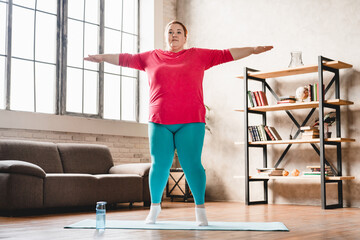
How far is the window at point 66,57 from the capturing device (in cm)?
546

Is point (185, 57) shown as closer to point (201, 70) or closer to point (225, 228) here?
point (201, 70)

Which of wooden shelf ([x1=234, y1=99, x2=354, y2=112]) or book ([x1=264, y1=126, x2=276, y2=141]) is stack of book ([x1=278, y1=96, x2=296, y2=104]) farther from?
book ([x1=264, y1=126, x2=276, y2=141])

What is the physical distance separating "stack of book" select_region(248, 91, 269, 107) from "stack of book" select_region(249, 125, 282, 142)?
27 centimetres

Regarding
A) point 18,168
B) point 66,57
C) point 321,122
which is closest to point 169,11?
point 66,57

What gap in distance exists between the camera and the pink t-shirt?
120 inches

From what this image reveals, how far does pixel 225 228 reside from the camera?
295 cm

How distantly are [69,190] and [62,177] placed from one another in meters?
0.14

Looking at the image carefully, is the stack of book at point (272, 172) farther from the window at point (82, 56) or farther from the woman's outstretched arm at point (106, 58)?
the woman's outstretched arm at point (106, 58)

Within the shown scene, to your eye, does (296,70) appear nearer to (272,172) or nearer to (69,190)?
(272,172)

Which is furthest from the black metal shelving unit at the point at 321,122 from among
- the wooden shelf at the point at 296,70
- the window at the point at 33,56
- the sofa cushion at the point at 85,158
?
the window at the point at 33,56

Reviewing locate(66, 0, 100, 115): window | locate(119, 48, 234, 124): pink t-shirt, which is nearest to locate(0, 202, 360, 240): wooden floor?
locate(119, 48, 234, 124): pink t-shirt

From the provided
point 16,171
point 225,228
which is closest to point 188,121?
point 225,228

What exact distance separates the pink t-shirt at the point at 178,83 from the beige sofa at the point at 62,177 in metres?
1.56

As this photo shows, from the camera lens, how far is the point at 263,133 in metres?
5.59
